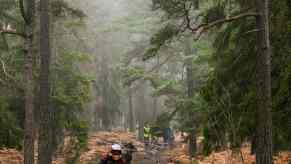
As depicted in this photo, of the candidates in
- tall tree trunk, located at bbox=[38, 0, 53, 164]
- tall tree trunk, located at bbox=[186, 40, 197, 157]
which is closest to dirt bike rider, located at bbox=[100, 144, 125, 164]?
tall tree trunk, located at bbox=[38, 0, 53, 164]

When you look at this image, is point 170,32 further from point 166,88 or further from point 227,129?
point 166,88

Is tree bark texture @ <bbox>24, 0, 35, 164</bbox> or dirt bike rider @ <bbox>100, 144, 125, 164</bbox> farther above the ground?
tree bark texture @ <bbox>24, 0, 35, 164</bbox>

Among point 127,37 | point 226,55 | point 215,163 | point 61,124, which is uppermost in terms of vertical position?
point 127,37

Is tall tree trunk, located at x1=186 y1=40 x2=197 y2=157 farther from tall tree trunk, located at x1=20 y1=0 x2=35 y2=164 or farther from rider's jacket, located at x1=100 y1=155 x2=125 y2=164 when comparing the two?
rider's jacket, located at x1=100 y1=155 x2=125 y2=164

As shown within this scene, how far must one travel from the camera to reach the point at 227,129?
342 inches

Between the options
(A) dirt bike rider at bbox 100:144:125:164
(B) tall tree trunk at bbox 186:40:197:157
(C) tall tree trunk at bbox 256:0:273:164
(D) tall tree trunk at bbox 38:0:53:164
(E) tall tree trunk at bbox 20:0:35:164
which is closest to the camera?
(C) tall tree trunk at bbox 256:0:273:164

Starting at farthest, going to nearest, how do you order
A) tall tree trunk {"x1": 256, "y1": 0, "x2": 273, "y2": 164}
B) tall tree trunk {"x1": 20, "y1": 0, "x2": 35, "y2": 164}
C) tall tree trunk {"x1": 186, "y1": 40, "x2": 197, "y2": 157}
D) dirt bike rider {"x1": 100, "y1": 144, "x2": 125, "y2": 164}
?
tall tree trunk {"x1": 186, "y1": 40, "x2": 197, "y2": 157}, tall tree trunk {"x1": 20, "y1": 0, "x2": 35, "y2": 164}, dirt bike rider {"x1": 100, "y1": 144, "x2": 125, "y2": 164}, tall tree trunk {"x1": 256, "y1": 0, "x2": 273, "y2": 164}

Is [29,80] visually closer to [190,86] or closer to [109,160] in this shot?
[109,160]

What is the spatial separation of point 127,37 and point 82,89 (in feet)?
89.7

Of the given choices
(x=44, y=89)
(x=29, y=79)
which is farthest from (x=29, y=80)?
(x=44, y=89)

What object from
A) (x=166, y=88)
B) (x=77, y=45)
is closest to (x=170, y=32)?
(x=166, y=88)

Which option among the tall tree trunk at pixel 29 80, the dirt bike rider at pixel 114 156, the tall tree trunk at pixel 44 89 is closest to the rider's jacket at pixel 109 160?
the dirt bike rider at pixel 114 156

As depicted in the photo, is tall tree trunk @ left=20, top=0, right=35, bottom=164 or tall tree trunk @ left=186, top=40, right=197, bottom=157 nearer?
tall tree trunk @ left=20, top=0, right=35, bottom=164

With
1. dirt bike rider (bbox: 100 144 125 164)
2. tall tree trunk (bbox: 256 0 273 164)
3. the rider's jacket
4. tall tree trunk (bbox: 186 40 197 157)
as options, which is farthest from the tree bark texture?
tall tree trunk (bbox: 186 40 197 157)
